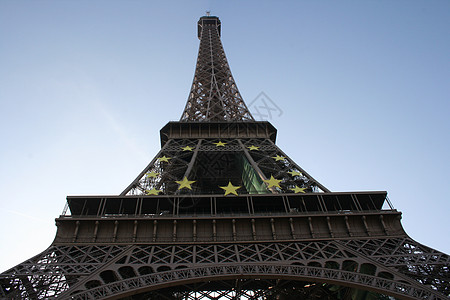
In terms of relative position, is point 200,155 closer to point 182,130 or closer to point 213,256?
point 182,130

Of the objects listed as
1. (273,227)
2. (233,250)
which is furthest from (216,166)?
(233,250)

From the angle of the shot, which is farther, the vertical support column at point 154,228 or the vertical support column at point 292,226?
the vertical support column at point 292,226

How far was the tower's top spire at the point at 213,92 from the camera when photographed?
40.2 m

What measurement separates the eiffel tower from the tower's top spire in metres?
14.3

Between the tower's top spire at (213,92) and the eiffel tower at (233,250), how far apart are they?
562 inches

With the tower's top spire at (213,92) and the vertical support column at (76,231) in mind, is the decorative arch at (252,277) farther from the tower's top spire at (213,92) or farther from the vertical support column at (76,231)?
the tower's top spire at (213,92)

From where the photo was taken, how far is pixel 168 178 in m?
27.6

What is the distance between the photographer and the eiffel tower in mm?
15820

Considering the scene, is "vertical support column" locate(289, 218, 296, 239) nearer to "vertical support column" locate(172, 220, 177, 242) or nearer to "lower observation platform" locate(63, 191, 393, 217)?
"lower observation platform" locate(63, 191, 393, 217)

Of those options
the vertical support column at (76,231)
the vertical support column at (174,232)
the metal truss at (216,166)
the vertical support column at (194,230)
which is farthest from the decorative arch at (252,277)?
the metal truss at (216,166)

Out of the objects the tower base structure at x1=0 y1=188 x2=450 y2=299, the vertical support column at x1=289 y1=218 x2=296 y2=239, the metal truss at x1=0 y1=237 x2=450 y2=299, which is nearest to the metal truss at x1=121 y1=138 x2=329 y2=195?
the tower base structure at x1=0 y1=188 x2=450 y2=299

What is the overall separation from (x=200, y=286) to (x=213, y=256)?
181 inches

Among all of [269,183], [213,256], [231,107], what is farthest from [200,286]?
[231,107]

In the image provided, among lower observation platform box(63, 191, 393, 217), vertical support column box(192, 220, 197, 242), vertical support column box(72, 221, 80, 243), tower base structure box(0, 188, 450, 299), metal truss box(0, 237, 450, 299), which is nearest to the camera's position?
metal truss box(0, 237, 450, 299)
